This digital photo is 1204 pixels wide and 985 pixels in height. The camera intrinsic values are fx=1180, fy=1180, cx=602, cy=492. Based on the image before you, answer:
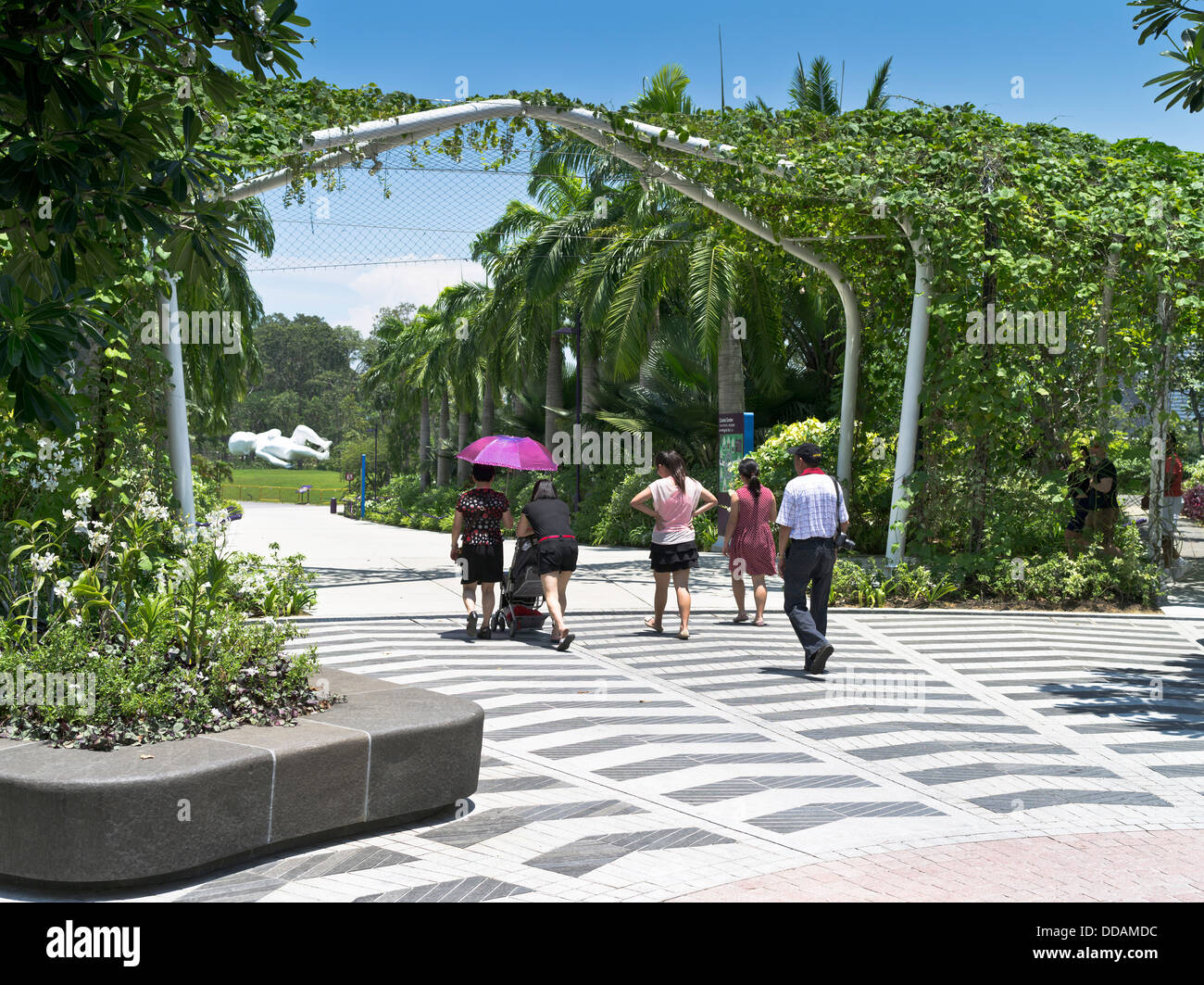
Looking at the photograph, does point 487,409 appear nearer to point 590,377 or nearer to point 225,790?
point 590,377

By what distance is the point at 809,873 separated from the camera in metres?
4.74

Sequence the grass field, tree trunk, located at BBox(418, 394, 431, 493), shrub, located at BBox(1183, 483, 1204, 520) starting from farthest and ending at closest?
the grass field, tree trunk, located at BBox(418, 394, 431, 493), shrub, located at BBox(1183, 483, 1204, 520)

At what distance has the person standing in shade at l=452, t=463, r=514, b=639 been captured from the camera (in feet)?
35.1

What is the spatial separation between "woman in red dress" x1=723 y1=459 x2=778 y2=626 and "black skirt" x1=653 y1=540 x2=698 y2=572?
1003 mm

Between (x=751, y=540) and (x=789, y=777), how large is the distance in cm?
591

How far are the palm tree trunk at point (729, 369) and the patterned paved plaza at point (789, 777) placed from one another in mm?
11187

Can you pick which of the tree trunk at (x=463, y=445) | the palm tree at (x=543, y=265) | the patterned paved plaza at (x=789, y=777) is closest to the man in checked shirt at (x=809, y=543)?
the patterned paved plaza at (x=789, y=777)

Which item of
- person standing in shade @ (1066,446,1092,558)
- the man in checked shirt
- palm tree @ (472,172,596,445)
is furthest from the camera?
palm tree @ (472,172,596,445)

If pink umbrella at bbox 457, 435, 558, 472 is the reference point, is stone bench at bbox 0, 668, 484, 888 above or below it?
below

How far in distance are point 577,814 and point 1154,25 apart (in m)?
5.73

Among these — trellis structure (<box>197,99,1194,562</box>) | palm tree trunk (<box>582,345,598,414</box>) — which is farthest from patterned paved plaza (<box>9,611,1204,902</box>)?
palm tree trunk (<box>582,345,598,414</box>)

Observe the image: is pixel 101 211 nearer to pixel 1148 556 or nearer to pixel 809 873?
pixel 809 873

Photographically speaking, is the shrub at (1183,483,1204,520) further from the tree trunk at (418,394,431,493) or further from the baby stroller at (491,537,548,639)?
the baby stroller at (491,537,548,639)

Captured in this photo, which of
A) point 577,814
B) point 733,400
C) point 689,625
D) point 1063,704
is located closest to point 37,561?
point 577,814
